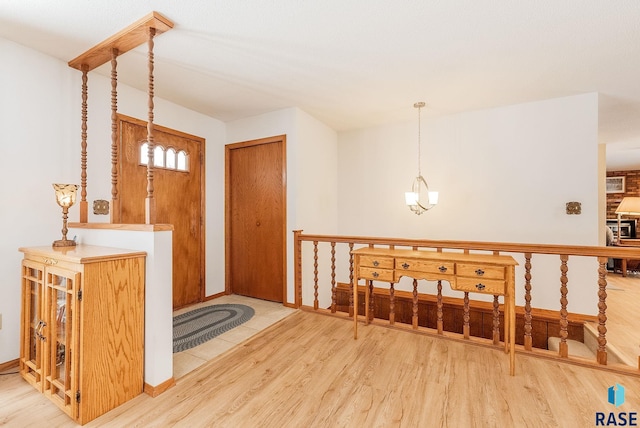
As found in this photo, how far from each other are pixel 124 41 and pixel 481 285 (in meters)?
3.27

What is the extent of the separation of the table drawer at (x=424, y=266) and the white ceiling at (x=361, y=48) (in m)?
1.74

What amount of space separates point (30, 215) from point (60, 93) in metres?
1.07

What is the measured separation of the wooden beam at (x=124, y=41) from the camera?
1.95 m

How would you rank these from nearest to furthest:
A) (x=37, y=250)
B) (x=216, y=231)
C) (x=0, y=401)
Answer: (x=0, y=401)
(x=37, y=250)
(x=216, y=231)

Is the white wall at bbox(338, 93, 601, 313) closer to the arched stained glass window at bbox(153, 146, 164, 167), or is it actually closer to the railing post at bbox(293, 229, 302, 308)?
the railing post at bbox(293, 229, 302, 308)

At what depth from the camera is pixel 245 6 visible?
1857 millimetres

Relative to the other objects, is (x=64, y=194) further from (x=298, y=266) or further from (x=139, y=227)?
(x=298, y=266)

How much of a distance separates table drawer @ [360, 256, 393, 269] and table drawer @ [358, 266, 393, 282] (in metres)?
0.04

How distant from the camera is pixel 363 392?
189cm

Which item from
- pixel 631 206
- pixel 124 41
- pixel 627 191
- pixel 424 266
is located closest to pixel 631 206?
pixel 631 206

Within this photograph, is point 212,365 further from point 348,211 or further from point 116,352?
point 348,211

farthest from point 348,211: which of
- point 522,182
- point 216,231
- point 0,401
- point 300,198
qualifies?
point 0,401

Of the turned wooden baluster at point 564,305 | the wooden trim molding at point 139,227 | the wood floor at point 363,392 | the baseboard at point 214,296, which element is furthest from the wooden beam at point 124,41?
the turned wooden baluster at point 564,305

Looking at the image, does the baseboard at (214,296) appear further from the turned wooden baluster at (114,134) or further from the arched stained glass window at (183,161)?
the turned wooden baluster at (114,134)
